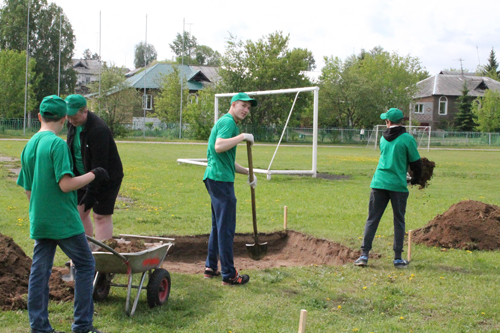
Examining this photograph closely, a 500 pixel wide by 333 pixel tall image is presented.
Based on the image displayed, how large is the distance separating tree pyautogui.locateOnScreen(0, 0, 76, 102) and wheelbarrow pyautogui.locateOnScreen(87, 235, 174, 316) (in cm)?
5617

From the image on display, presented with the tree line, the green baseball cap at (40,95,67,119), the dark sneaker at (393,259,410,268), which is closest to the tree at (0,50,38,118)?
the tree line

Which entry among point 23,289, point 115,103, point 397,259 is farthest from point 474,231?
point 115,103

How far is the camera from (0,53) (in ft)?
162

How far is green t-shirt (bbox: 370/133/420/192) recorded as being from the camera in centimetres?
643

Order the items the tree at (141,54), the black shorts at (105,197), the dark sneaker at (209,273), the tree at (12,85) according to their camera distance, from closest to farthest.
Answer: the black shorts at (105,197)
the dark sneaker at (209,273)
the tree at (12,85)
the tree at (141,54)

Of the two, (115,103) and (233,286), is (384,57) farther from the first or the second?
(233,286)

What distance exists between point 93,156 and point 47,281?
5.03ft

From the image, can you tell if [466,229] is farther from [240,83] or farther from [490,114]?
[490,114]

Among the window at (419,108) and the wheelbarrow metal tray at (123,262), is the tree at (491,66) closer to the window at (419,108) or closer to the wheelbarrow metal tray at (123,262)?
the window at (419,108)

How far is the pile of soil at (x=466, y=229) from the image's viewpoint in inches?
287

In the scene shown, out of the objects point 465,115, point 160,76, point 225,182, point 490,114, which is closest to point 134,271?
point 225,182

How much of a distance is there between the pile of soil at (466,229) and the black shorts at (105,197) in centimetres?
467

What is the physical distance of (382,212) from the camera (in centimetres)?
657

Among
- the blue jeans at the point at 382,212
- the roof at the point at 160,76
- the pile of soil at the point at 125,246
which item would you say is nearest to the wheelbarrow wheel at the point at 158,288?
the pile of soil at the point at 125,246
